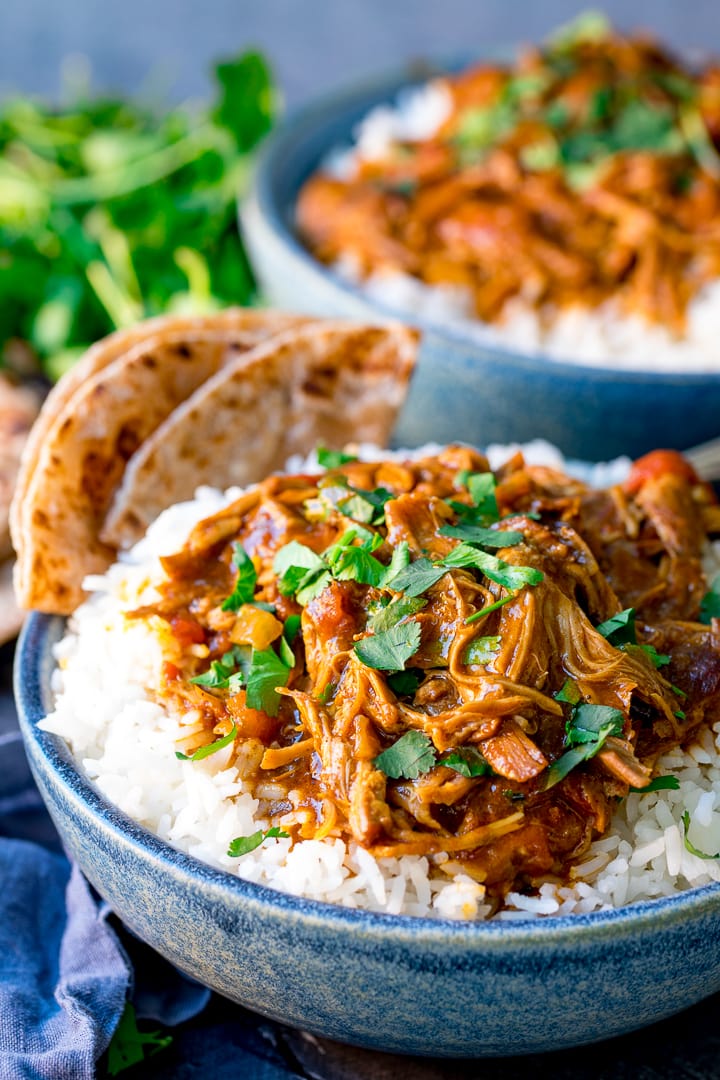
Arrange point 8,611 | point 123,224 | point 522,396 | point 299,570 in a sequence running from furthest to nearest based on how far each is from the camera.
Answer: point 123,224, point 522,396, point 8,611, point 299,570

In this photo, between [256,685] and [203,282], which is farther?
[203,282]

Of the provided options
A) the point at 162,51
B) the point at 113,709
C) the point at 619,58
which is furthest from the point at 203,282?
the point at 162,51

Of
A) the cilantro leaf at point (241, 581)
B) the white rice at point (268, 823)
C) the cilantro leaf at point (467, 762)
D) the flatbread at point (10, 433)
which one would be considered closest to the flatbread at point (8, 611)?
the flatbread at point (10, 433)

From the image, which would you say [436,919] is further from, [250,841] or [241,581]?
[241,581]

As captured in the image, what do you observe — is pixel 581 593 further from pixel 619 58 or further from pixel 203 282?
pixel 619 58

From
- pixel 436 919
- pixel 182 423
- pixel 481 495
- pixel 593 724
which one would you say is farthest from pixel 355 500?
pixel 436 919

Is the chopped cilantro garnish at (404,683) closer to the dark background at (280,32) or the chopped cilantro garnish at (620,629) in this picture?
the chopped cilantro garnish at (620,629)

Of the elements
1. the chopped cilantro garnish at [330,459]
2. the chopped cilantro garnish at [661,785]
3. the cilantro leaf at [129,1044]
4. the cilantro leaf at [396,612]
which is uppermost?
the cilantro leaf at [396,612]
